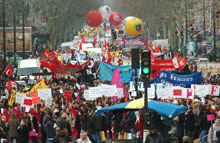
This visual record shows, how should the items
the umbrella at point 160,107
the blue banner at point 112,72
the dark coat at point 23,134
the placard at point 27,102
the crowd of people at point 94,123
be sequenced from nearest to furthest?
the umbrella at point 160,107
the crowd of people at point 94,123
the dark coat at point 23,134
the placard at point 27,102
the blue banner at point 112,72

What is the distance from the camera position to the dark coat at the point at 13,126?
63.0 feet

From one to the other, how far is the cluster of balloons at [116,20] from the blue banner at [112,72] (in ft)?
165

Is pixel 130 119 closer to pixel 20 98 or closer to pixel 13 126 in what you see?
pixel 13 126

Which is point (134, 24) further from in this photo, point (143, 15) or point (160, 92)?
point (160, 92)

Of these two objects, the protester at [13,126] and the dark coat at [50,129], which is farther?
the protester at [13,126]

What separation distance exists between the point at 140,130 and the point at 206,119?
1.58 meters

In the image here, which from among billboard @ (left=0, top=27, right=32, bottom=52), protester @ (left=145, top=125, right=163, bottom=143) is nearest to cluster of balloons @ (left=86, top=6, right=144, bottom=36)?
billboard @ (left=0, top=27, right=32, bottom=52)

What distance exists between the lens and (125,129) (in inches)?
774

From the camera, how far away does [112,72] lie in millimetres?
29609

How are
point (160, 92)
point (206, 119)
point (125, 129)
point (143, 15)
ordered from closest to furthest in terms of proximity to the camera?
point (206, 119)
point (125, 129)
point (160, 92)
point (143, 15)

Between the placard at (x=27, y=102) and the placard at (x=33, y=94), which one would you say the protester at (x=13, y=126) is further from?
the placard at (x=33, y=94)

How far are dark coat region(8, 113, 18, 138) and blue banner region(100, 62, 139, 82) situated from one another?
1013 centimetres

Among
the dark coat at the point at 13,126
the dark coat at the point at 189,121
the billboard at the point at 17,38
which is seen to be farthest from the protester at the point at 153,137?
the billboard at the point at 17,38

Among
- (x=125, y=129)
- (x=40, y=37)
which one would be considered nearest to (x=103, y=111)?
(x=125, y=129)
